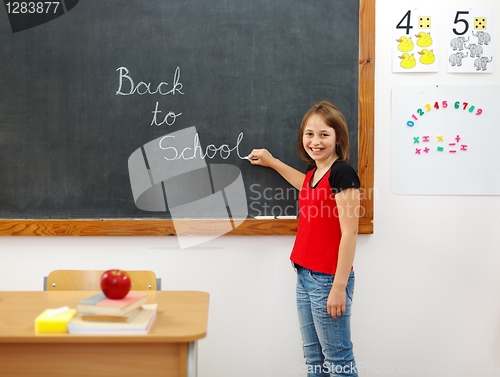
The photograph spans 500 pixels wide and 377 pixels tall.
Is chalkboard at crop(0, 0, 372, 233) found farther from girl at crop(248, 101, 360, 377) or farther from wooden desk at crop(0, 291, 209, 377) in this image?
wooden desk at crop(0, 291, 209, 377)

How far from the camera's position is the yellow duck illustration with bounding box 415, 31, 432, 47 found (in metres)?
2.25

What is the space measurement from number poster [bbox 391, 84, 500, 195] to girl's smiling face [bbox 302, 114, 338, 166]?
0.49 m

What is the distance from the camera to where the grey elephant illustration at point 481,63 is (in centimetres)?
226

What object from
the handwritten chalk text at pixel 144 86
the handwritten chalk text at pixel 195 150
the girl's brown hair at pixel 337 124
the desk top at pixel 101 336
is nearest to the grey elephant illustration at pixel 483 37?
the girl's brown hair at pixel 337 124

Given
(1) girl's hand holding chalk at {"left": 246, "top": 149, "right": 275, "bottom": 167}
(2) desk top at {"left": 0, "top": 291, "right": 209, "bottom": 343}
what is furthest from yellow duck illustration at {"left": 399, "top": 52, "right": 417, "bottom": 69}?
(2) desk top at {"left": 0, "top": 291, "right": 209, "bottom": 343}

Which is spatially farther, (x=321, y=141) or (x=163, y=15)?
(x=163, y=15)

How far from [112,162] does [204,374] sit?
3.73 feet

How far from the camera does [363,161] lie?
226 centimetres

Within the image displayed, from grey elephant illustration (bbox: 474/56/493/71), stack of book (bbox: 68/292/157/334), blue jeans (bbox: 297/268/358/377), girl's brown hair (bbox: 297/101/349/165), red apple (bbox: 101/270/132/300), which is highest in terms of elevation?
grey elephant illustration (bbox: 474/56/493/71)

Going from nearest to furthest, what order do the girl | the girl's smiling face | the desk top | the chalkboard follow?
1. the desk top
2. the girl
3. the girl's smiling face
4. the chalkboard

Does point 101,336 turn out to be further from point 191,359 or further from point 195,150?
point 195,150

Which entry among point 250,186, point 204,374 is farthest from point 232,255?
point 204,374

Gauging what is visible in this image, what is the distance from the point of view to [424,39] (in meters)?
2.25

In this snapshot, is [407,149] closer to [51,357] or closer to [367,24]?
[367,24]
